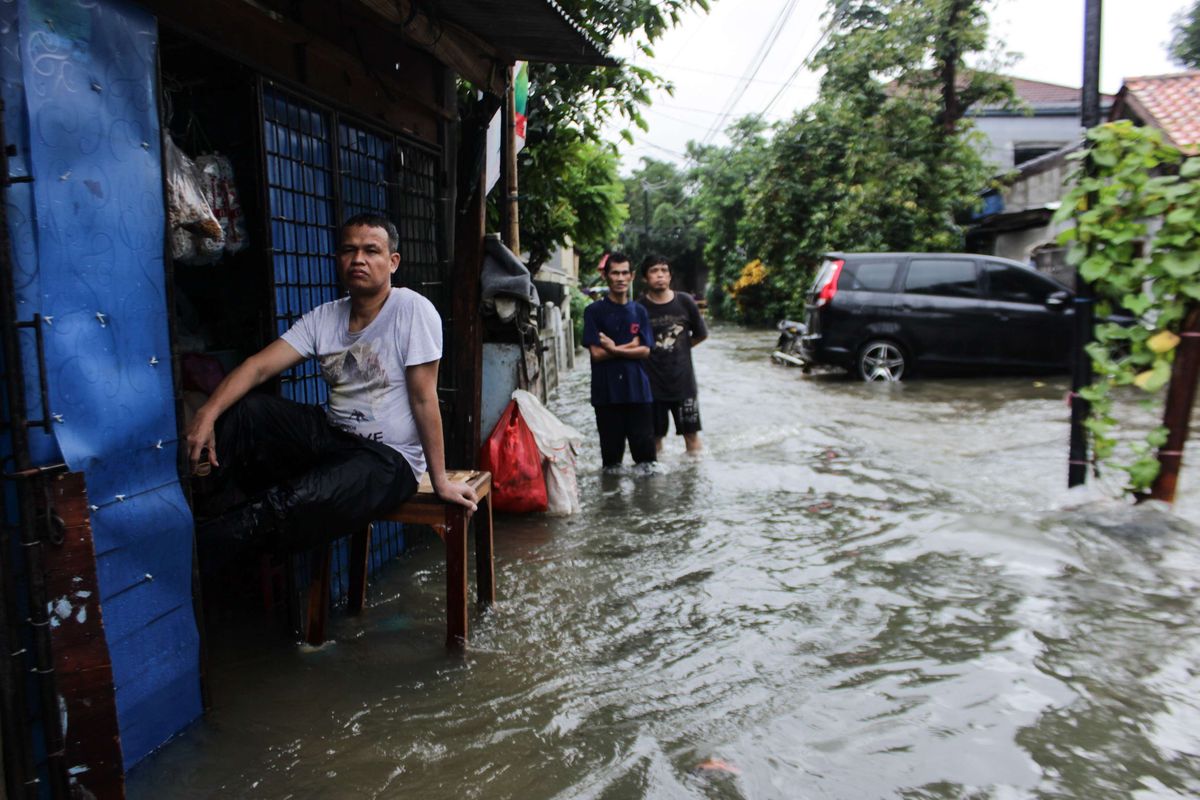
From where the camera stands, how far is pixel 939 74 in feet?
62.8

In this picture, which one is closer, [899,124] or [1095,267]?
[1095,267]

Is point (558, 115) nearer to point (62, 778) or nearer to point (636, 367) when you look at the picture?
point (636, 367)

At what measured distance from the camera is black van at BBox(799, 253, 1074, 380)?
12.3 metres

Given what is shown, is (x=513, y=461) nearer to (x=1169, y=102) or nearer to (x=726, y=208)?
(x=1169, y=102)

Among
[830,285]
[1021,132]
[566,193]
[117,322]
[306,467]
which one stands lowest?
[306,467]

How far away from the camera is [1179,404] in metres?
4.96

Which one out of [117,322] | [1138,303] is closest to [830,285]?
[1138,303]

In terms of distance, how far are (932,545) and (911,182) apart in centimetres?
1516

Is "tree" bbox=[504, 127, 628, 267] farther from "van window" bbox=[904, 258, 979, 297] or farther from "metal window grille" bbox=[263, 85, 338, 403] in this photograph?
"van window" bbox=[904, 258, 979, 297]

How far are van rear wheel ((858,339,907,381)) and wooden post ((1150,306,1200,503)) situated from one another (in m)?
7.66

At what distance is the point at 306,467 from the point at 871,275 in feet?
34.7

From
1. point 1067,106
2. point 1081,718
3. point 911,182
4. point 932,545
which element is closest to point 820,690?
point 1081,718

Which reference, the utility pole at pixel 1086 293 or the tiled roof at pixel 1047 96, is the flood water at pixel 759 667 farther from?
the tiled roof at pixel 1047 96

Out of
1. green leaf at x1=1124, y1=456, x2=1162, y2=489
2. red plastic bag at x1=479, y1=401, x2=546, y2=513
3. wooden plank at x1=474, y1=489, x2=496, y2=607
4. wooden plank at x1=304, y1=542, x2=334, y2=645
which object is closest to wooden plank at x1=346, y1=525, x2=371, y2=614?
wooden plank at x1=304, y1=542, x2=334, y2=645
